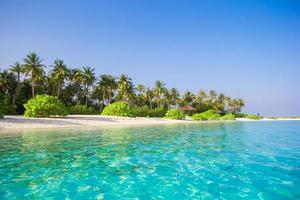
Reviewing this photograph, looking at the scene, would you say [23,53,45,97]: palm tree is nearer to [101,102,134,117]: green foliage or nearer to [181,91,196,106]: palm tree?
[101,102,134,117]: green foliage

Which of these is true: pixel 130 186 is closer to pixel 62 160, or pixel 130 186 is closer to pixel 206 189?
pixel 206 189

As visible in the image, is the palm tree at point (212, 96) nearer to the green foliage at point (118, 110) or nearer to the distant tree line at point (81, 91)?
the distant tree line at point (81, 91)

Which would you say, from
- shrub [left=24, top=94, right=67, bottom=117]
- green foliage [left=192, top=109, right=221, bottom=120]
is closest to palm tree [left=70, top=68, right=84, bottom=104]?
shrub [left=24, top=94, right=67, bottom=117]

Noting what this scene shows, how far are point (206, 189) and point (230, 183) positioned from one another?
33.1 inches

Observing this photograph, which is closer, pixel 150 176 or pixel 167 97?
pixel 150 176

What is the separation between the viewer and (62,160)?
9328 millimetres

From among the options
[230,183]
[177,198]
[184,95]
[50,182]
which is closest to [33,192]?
[50,182]

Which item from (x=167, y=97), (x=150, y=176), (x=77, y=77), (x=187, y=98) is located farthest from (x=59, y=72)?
(x=150, y=176)

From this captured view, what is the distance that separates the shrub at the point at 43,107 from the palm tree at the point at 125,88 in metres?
33.3

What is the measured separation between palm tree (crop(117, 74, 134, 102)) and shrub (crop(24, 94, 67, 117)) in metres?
33.3

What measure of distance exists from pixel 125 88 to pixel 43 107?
118 ft

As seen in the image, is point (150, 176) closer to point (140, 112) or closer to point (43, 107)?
point (43, 107)

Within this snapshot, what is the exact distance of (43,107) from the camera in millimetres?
35688

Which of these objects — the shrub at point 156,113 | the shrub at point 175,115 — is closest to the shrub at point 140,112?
the shrub at point 156,113
